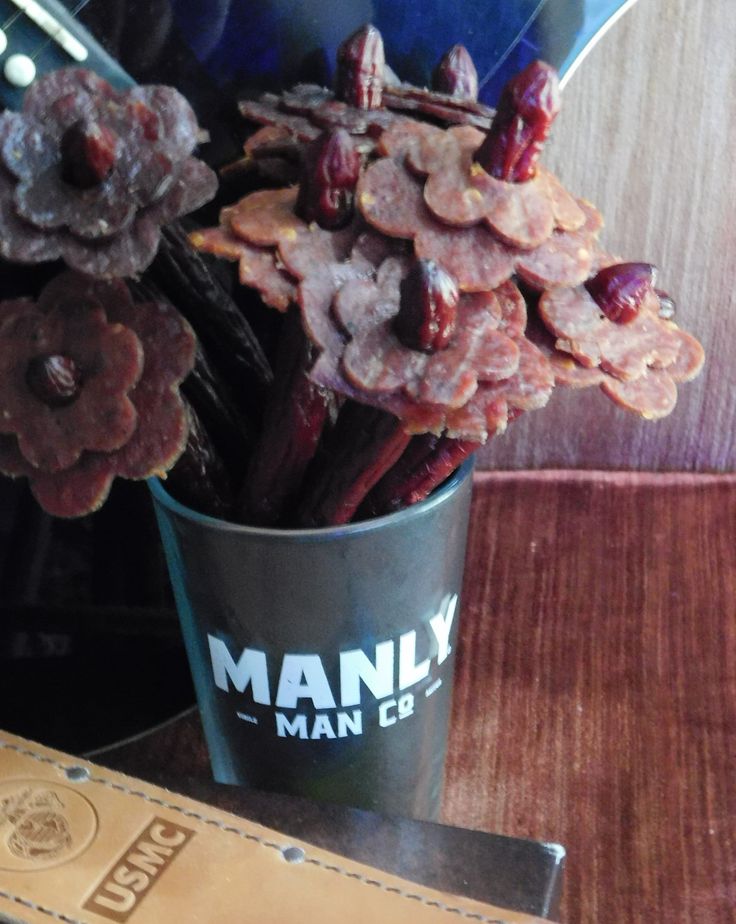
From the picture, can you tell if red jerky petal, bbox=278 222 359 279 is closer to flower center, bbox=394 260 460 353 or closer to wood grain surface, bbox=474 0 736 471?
flower center, bbox=394 260 460 353

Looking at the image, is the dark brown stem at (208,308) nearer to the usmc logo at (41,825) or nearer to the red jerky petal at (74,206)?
the red jerky petal at (74,206)

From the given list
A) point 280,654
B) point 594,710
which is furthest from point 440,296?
point 594,710

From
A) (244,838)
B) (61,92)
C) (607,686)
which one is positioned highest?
(61,92)

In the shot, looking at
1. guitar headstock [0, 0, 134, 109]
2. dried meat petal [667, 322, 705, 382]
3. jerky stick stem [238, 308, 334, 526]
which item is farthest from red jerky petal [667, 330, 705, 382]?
guitar headstock [0, 0, 134, 109]

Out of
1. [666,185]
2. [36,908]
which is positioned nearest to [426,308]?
[36,908]

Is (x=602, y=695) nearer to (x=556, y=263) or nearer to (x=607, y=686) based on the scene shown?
(x=607, y=686)

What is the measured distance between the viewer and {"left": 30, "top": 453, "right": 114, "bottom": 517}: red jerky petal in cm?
26

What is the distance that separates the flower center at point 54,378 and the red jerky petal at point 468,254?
10cm

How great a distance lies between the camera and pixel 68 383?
262 mm

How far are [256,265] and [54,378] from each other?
6 cm

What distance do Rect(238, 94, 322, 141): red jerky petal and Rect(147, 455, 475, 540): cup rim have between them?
119mm

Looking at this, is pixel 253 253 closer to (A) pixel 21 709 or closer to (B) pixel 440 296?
(B) pixel 440 296

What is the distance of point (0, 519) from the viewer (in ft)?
1.27

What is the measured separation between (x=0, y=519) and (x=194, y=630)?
0.36 feet
